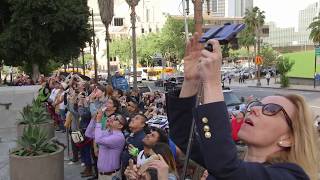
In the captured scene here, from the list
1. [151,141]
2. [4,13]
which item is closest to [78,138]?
[151,141]

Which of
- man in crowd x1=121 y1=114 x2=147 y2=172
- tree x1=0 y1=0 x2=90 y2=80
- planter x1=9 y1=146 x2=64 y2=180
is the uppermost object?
tree x1=0 y1=0 x2=90 y2=80

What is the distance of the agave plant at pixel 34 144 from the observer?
7.00 meters

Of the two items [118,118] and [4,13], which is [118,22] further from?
[118,118]

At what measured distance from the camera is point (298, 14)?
181625 mm

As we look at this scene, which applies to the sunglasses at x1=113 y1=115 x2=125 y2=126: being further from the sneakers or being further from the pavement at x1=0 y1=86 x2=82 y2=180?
the pavement at x1=0 y1=86 x2=82 y2=180

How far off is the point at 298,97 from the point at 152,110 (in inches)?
323

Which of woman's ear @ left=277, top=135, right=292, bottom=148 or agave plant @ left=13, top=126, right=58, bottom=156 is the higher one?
woman's ear @ left=277, top=135, right=292, bottom=148

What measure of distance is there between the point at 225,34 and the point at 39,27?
35.3 meters

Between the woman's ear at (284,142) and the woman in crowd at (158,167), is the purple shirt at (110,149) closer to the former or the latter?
the woman in crowd at (158,167)

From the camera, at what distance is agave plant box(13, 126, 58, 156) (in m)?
7.00

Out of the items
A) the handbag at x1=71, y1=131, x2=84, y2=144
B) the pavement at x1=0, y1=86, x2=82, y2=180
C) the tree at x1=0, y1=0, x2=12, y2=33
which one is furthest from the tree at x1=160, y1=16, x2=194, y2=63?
the handbag at x1=71, y1=131, x2=84, y2=144

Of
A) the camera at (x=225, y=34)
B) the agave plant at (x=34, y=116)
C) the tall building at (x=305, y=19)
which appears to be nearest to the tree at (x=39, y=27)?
the agave plant at (x=34, y=116)

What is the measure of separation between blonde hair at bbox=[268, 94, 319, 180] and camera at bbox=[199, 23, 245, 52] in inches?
16.8

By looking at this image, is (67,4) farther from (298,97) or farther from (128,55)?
(128,55)
